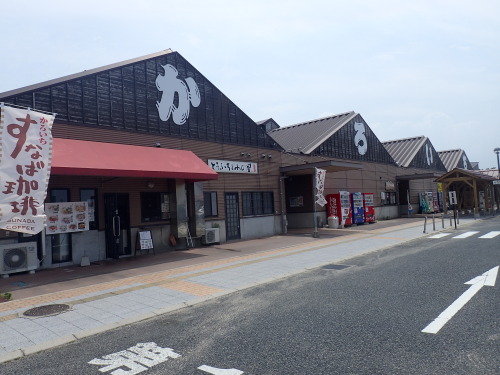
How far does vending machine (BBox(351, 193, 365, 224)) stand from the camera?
2633cm

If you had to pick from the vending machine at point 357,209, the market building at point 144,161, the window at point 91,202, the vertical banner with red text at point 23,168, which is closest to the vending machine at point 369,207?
the vending machine at point 357,209

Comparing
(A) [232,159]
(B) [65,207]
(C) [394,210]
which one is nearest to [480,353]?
(B) [65,207]

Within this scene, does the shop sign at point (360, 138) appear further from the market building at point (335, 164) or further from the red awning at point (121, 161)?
the red awning at point (121, 161)

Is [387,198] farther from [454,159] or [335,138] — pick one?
[454,159]

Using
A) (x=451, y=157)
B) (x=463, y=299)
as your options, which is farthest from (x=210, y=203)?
(x=451, y=157)

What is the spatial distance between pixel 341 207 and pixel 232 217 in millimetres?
9319

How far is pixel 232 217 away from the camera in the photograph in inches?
736

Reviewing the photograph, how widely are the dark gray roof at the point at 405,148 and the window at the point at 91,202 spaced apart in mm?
31706

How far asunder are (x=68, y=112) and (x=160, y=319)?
29.8 ft

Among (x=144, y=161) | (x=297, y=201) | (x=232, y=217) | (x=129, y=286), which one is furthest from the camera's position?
(x=297, y=201)

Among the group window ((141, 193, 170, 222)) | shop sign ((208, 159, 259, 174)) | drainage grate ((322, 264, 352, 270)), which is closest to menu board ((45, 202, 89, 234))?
window ((141, 193, 170, 222))

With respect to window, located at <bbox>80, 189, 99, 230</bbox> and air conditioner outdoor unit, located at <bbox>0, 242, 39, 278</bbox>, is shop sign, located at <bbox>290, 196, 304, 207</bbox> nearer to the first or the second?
window, located at <bbox>80, 189, 99, 230</bbox>

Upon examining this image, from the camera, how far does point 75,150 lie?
11648 millimetres

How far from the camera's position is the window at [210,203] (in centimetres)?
1740
